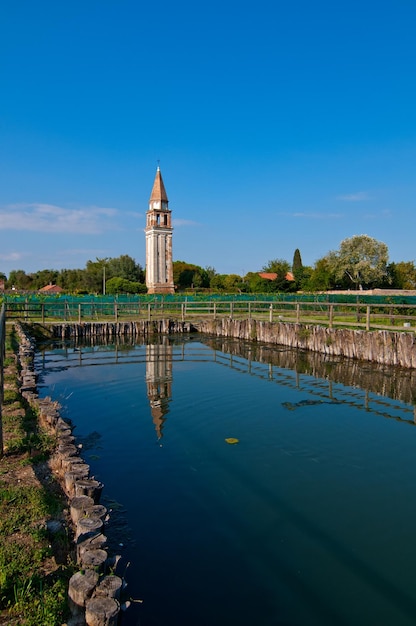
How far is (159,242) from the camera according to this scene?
72938mm

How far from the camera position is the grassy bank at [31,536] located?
318cm

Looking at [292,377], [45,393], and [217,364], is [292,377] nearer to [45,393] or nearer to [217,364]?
[217,364]

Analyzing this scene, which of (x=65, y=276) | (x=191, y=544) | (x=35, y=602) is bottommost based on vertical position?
(x=191, y=544)

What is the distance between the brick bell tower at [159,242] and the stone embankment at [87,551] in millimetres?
66679

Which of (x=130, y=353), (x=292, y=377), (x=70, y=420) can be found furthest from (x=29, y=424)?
(x=130, y=353)

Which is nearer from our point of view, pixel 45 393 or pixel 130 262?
pixel 45 393

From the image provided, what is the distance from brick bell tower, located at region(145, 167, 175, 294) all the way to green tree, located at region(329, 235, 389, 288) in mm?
26215

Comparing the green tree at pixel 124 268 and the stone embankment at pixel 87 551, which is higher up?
the green tree at pixel 124 268

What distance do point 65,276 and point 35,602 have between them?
3604 inches

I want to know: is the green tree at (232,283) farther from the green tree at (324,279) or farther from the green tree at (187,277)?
the green tree at (324,279)

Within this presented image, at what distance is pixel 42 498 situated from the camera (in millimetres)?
4781

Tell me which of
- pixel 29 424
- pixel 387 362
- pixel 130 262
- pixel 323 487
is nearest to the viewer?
pixel 323 487

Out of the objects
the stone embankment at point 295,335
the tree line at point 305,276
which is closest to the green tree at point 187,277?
the tree line at point 305,276

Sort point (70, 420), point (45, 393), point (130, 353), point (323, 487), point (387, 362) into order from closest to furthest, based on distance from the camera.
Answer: point (323, 487) < point (70, 420) < point (45, 393) < point (387, 362) < point (130, 353)
